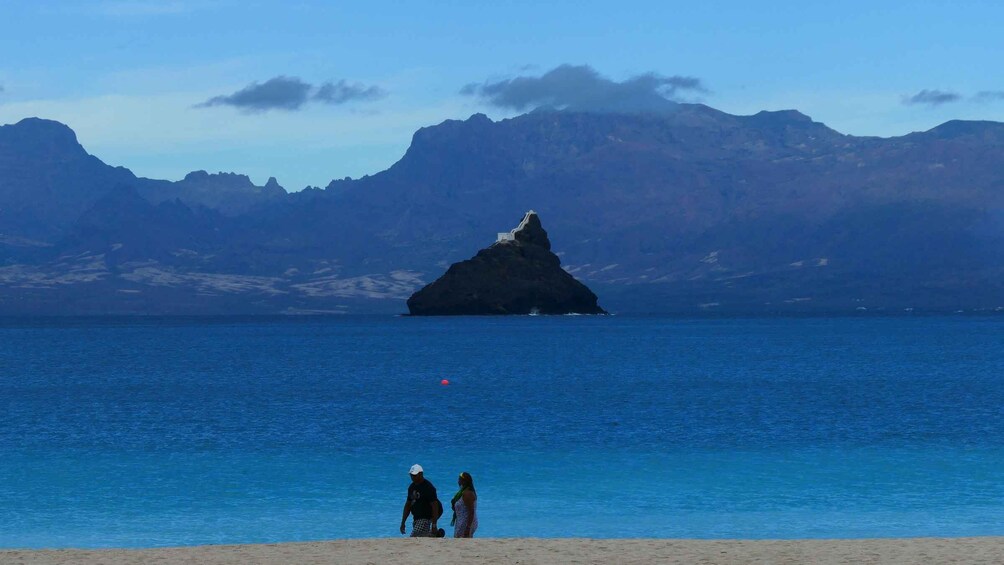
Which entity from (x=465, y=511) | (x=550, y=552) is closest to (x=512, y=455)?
(x=465, y=511)

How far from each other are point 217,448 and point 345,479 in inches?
555

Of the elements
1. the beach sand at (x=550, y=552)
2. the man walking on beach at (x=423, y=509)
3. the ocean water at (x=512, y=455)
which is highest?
the man walking on beach at (x=423, y=509)

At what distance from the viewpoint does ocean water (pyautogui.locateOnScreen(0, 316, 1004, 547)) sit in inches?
1630

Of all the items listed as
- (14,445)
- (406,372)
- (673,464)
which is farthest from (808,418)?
(406,372)

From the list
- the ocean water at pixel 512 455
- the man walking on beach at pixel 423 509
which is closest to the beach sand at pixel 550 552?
the man walking on beach at pixel 423 509

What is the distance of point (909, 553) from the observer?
29547 mm

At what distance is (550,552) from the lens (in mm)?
29859

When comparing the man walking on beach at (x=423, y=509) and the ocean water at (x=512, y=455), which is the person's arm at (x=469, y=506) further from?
the ocean water at (x=512, y=455)

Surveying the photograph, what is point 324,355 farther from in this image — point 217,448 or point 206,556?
point 206,556

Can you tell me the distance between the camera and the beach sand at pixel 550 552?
28.7 m

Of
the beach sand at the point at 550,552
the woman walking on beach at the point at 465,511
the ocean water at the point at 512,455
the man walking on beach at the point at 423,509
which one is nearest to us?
the beach sand at the point at 550,552

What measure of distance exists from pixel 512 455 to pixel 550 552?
29.8 meters

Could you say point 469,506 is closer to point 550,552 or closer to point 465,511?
point 465,511

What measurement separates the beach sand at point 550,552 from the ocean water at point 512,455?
717 cm
